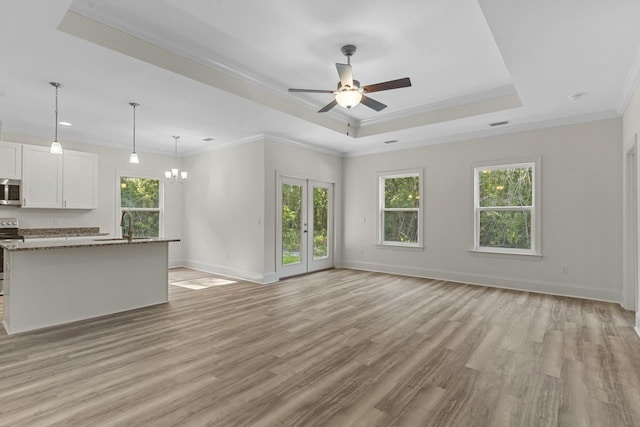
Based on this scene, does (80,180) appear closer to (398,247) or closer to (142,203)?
(142,203)

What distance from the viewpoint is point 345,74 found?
3291mm

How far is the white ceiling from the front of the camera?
2.81m

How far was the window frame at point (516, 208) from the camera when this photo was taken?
5441mm

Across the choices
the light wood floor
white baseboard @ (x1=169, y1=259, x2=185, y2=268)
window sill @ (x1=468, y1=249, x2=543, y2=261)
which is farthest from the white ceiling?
white baseboard @ (x1=169, y1=259, x2=185, y2=268)

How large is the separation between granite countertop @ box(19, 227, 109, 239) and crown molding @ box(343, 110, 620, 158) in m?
5.72

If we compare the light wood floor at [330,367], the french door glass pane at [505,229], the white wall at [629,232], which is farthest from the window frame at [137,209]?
the white wall at [629,232]

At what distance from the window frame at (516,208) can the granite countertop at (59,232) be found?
7.04 meters

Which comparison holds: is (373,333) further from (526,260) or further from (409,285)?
(526,260)

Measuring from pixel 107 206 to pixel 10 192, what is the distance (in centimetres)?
149

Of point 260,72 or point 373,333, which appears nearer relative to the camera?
point 373,333

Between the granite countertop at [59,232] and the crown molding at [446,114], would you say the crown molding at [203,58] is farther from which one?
the granite countertop at [59,232]

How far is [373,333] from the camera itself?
3.51m

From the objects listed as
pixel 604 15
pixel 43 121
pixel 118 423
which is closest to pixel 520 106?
pixel 604 15

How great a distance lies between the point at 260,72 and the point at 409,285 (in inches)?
166
